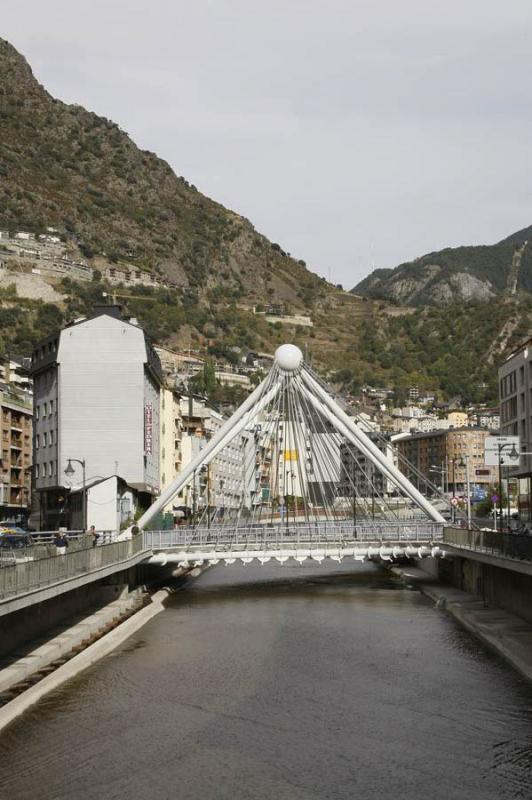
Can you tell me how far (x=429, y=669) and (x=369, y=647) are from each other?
533 centimetres

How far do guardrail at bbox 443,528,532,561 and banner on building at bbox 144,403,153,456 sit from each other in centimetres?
2715

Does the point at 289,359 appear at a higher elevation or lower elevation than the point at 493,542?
higher

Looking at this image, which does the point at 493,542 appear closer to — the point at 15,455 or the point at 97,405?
the point at 97,405

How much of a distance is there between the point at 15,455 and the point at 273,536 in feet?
170

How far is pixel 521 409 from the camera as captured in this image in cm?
9669

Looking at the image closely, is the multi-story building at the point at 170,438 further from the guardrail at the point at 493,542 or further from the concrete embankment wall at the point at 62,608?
the guardrail at the point at 493,542

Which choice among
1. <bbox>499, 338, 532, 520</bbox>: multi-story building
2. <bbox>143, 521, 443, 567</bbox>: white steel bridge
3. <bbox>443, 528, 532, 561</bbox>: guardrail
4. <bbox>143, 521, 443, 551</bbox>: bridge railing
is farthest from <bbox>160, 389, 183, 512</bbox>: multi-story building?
<bbox>443, 528, 532, 561</bbox>: guardrail

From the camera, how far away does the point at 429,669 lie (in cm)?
4038

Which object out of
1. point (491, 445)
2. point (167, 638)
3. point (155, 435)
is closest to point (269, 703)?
point (167, 638)

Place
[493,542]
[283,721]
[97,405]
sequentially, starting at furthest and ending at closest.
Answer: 1. [97,405]
2. [493,542]
3. [283,721]

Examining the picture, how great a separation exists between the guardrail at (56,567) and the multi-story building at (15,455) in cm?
5736

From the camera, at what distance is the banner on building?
84938mm

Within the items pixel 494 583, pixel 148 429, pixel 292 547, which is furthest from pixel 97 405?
pixel 494 583

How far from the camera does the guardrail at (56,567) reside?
3136cm
